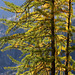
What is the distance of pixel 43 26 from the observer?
213 inches

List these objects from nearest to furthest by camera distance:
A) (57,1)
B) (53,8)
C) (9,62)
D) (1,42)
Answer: (1,42), (53,8), (57,1), (9,62)

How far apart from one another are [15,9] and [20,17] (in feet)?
1.60

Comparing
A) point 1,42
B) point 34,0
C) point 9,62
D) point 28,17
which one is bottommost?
point 9,62

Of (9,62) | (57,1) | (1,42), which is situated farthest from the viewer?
(9,62)

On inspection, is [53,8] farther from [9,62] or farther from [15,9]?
[9,62]

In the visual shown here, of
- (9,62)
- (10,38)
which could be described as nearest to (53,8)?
(10,38)

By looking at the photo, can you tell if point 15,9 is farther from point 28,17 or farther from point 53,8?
point 53,8

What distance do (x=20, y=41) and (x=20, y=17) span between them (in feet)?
3.45

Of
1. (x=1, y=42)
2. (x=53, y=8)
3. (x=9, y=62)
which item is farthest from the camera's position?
(x=9, y=62)

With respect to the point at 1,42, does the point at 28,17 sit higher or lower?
higher

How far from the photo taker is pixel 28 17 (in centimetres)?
514

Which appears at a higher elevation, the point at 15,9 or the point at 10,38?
the point at 15,9

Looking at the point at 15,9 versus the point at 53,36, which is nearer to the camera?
the point at 15,9

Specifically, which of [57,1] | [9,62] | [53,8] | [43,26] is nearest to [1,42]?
[43,26]
